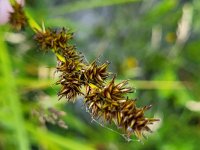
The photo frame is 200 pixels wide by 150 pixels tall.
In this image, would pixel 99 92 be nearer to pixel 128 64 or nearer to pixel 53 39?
pixel 53 39

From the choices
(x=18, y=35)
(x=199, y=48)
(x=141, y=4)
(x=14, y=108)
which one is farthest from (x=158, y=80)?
(x=14, y=108)

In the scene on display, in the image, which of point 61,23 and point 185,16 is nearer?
point 61,23

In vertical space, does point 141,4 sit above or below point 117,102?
above

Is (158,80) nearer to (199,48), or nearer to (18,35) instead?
(199,48)

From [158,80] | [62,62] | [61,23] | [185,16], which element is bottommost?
[62,62]

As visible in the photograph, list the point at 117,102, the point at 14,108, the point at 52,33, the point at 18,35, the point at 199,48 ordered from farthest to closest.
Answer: the point at 199,48 < the point at 18,35 < the point at 14,108 < the point at 52,33 < the point at 117,102

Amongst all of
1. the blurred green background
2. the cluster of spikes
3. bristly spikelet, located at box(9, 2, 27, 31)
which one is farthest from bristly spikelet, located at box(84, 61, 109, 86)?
the blurred green background

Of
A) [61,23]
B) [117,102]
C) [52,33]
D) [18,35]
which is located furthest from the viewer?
[18,35]

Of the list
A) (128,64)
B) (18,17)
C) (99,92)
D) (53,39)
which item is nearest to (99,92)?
(99,92)

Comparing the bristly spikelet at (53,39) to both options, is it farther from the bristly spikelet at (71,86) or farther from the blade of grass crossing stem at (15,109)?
the blade of grass crossing stem at (15,109)
